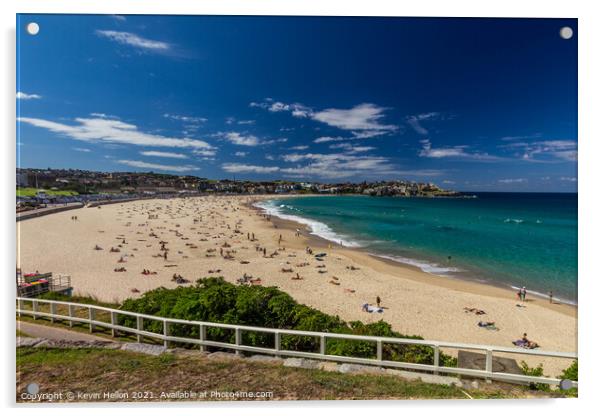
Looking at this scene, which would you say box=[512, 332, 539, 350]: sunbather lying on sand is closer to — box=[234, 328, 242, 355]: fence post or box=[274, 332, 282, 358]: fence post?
box=[274, 332, 282, 358]: fence post

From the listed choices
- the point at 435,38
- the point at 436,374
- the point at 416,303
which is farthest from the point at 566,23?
the point at 416,303

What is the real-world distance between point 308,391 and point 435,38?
5.44 meters

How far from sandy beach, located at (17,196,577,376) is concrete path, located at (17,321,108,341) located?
1040mm

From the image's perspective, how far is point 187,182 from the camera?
8953mm

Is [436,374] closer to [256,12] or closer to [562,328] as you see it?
[256,12]

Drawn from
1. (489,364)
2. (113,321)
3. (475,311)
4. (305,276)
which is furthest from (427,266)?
(113,321)

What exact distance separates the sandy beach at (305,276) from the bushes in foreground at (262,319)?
2572 millimetres

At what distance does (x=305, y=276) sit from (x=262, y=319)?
Result: 7469mm

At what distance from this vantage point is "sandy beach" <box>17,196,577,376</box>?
775 centimetres

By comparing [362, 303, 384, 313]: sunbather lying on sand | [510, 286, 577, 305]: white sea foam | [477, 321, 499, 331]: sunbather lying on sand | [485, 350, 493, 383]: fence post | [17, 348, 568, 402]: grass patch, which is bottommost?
[510, 286, 577, 305]: white sea foam

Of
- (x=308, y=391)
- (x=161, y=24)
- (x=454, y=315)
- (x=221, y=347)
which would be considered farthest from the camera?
(x=454, y=315)

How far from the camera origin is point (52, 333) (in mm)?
4438

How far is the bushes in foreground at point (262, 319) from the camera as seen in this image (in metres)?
4.05

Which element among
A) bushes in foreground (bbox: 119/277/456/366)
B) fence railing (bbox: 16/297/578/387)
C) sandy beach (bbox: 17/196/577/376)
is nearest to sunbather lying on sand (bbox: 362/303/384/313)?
sandy beach (bbox: 17/196/577/376)
